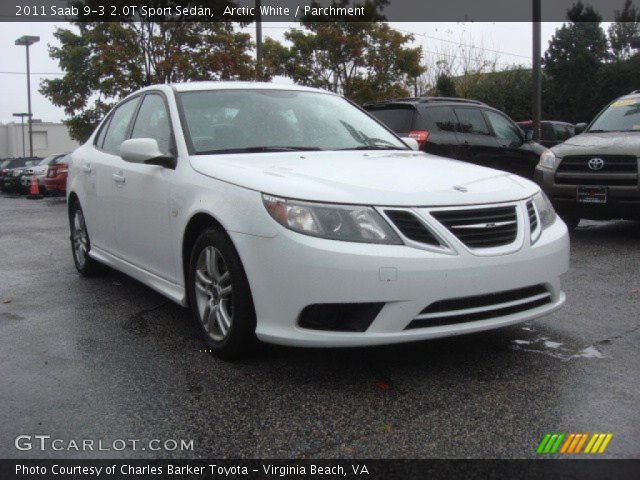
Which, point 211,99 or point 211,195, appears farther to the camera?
point 211,99

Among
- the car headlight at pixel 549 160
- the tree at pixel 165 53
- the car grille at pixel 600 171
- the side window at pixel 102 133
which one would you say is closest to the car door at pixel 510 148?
the car headlight at pixel 549 160

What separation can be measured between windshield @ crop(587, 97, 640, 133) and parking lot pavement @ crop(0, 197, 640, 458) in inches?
→ 164

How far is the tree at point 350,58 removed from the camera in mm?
25734

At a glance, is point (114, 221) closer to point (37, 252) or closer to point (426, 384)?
point (426, 384)

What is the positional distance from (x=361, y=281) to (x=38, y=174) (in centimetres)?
2179

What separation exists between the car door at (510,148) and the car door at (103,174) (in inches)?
248

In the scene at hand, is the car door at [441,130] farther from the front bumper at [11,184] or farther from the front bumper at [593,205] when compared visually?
the front bumper at [11,184]

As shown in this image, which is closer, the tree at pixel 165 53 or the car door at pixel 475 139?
the car door at pixel 475 139

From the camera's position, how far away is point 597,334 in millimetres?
4281

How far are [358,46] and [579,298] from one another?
71.4 feet

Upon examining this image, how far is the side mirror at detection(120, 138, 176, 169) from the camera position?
14.2 feet

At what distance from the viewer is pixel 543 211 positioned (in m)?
4.03

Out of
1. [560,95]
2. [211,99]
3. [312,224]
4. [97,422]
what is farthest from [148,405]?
[560,95]

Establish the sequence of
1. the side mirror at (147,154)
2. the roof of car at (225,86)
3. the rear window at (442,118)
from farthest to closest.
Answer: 1. the rear window at (442,118)
2. the roof of car at (225,86)
3. the side mirror at (147,154)
